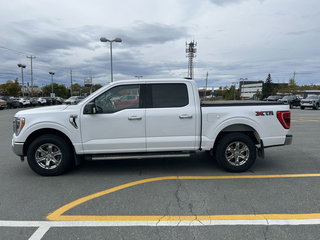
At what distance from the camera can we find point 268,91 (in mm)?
90500

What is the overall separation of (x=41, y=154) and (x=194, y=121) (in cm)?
319

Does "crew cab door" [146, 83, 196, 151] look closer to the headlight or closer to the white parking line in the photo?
the white parking line

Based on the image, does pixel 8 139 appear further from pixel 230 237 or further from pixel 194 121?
pixel 230 237

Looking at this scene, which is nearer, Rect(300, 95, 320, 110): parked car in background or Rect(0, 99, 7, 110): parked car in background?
Rect(300, 95, 320, 110): parked car in background

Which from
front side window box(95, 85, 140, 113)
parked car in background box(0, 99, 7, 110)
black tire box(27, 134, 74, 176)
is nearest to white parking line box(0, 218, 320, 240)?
black tire box(27, 134, 74, 176)

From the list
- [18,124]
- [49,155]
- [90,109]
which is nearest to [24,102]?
[18,124]

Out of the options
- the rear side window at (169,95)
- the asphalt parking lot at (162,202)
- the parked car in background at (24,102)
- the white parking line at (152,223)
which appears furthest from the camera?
the parked car in background at (24,102)

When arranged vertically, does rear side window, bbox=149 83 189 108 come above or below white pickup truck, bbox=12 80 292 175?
above

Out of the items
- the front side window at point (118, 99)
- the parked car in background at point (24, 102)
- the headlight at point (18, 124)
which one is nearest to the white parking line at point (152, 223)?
the headlight at point (18, 124)

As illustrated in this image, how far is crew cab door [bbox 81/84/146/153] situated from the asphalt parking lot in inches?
24.7

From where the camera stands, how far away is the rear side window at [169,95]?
201 inches

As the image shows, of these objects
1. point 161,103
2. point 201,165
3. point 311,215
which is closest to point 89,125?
point 161,103

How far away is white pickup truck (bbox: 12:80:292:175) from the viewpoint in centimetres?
495

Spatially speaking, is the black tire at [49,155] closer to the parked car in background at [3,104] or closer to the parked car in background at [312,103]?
the parked car in background at [312,103]
